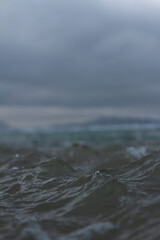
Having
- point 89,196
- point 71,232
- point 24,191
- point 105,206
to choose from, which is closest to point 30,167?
→ point 24,191

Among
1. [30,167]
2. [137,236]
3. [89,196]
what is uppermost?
[30,167]

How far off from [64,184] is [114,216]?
4.83 ft

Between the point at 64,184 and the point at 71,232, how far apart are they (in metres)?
1.60

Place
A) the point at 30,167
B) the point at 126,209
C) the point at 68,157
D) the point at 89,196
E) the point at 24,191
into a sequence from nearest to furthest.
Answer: the point at 126,209 < the point at 89,196 < the point at 24,191 < the point at 30,167 < the point at 68,157

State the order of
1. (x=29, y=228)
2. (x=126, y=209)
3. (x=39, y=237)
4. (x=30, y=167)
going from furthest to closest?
1. (x=30, y=167)
2. (x=126, y=209)
3. (x=29, y=228)
4. (x=39, y=237)

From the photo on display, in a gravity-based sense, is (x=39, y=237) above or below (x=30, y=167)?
below

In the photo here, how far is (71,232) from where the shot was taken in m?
2.70

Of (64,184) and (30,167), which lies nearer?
(64,184)

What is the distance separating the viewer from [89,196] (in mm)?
3529

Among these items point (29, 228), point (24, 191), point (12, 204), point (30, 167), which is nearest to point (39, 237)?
point (29, 228)

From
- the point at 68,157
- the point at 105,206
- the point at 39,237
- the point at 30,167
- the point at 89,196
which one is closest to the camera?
the point at 39,237

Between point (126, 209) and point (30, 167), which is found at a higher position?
point (30, 167)

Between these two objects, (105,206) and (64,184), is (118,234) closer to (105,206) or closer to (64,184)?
(105,206)

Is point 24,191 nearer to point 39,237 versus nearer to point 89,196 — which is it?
point 89,196
